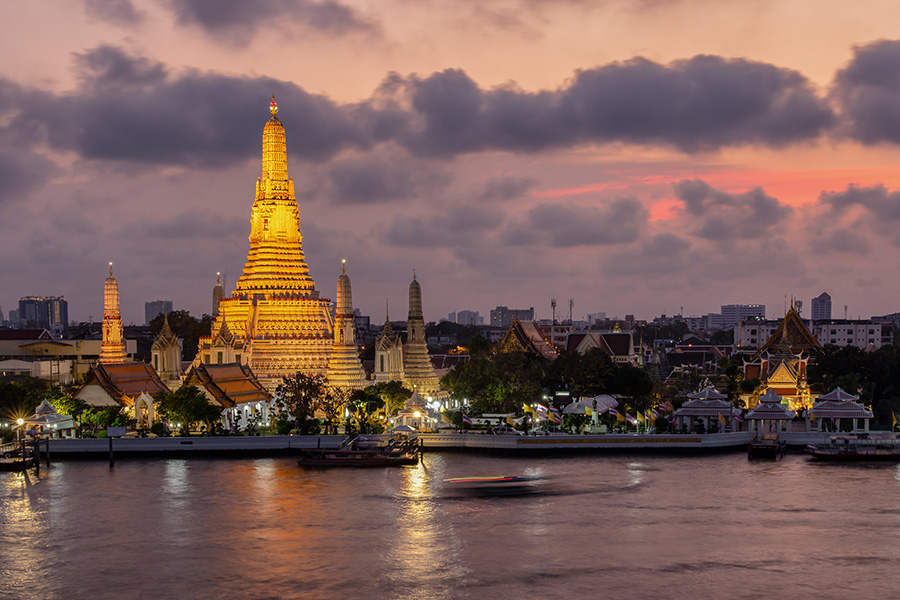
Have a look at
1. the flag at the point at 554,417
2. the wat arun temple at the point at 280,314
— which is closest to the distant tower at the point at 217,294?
the wat arun temple at the point at 280,314

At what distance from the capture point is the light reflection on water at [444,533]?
33719 mm

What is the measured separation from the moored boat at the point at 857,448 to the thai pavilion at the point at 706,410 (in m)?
5.28

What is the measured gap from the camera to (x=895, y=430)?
64.4 metres

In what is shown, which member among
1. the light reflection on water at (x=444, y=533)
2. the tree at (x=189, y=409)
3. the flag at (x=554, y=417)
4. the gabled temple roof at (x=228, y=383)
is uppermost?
the gabled temple roof at (x=228, y=383)

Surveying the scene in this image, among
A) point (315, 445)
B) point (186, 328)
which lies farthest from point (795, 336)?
point (186, 328)

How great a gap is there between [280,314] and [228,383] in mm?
10439

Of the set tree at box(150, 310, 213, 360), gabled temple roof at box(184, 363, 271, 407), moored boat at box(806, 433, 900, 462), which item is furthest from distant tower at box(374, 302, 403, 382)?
tree at box(150, 310, 213, 360)

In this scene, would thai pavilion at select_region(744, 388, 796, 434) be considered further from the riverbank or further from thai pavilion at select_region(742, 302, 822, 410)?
thai pavilion at select_region(742, 302, 822, 410)

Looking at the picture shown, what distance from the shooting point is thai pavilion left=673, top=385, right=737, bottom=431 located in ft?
209

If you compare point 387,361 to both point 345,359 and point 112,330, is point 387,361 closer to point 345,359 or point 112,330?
point 345,359

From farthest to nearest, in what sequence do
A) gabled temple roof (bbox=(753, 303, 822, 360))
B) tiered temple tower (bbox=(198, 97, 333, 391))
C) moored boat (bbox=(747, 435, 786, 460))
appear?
gabled temple roof (bbox=(753, 303, 822, 360)), tiered temple tower (bbox=(198, 97, 333, 391)), moored boat (bbox=(747, 435, 786, 460))

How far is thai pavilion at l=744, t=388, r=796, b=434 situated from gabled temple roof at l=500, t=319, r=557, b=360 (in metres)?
29.9

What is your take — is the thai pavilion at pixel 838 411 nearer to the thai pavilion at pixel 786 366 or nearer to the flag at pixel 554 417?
the thai pavilion at pixel 786 366

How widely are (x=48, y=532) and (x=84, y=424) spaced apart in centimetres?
2434
